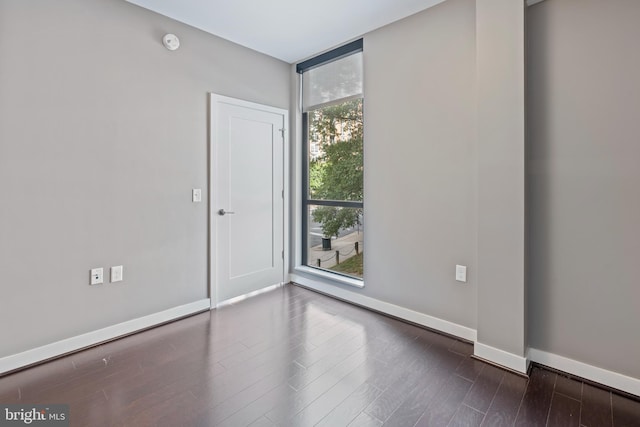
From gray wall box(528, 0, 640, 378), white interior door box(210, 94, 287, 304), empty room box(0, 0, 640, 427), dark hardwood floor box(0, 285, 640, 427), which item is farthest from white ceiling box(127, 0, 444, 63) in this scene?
dark hardwood floor box(0, 285, 640, 427)

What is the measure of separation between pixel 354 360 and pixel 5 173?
2615mm

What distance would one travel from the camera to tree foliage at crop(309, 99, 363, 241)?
3.38 meters

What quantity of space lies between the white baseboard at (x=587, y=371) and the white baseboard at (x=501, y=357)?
0.14 metres

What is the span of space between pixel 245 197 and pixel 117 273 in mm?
1401

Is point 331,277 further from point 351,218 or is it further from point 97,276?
point 97,276

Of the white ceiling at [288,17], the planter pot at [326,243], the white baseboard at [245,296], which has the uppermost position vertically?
the white ceiling at [288,17]

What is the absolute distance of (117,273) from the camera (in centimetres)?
257

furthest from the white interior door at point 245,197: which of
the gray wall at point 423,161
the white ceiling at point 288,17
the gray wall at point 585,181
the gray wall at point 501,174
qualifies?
the gray wall at point 585,181

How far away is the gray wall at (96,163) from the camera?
2131mm

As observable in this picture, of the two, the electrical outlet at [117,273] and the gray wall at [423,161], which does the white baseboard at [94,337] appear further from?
the gray wall at [423,161]

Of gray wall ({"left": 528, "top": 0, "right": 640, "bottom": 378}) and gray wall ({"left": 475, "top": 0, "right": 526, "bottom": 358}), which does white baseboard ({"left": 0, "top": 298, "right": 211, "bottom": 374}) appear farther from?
gray wall ({"left": 528, "top": 0, "right": 640, "bottom": 378})

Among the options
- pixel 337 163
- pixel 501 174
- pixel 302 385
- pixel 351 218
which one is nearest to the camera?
pixel 302 385

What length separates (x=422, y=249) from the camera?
2.79 meters

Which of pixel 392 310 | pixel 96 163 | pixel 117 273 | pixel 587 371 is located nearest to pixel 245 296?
pixel 117 273
